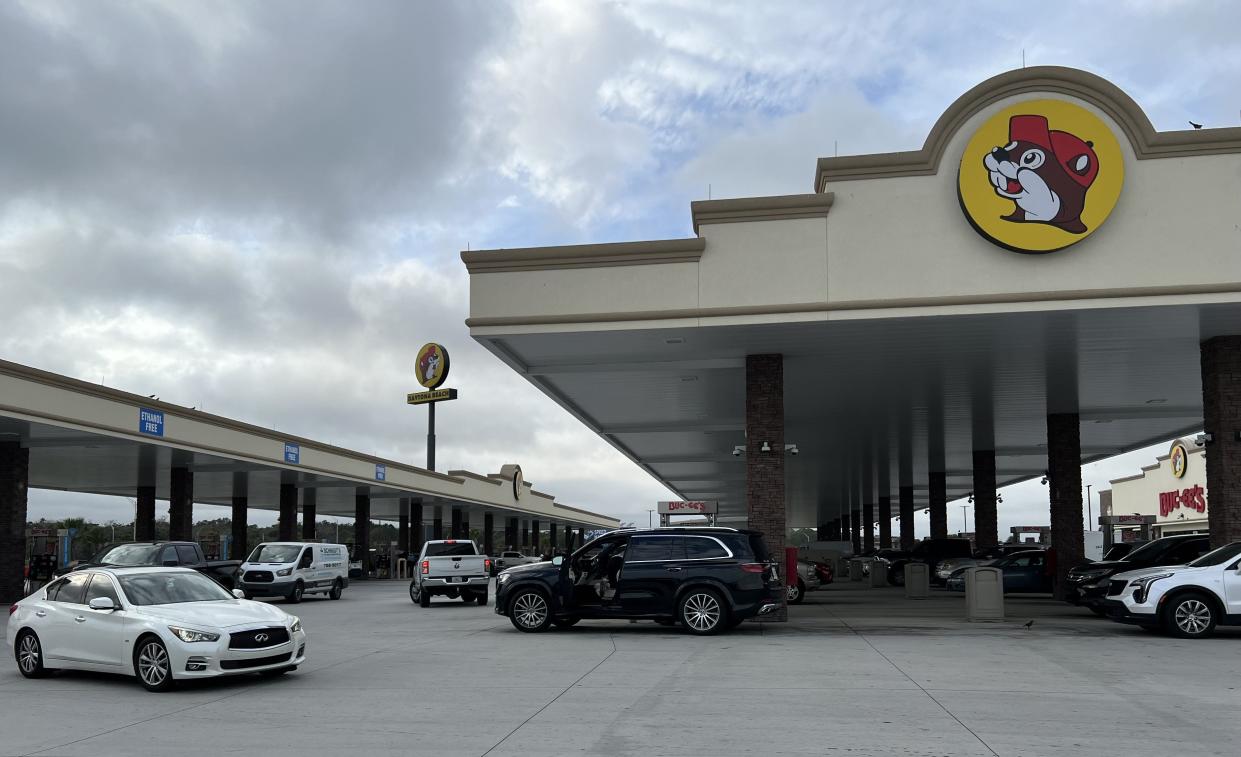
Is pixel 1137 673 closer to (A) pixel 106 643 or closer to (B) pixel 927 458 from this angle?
(A) pixel 106 643

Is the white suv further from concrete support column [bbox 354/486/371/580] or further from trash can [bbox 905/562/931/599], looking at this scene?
concrete support column [bbox 354/486/371/580]

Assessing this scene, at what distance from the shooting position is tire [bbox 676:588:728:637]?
61.1ft

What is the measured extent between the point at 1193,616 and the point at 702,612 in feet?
27.3

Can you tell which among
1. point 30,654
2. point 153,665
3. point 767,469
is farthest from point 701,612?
point 30,654

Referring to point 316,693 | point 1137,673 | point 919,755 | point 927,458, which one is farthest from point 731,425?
point 919,755

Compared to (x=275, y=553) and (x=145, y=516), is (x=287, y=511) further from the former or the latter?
(x=275, y=553)

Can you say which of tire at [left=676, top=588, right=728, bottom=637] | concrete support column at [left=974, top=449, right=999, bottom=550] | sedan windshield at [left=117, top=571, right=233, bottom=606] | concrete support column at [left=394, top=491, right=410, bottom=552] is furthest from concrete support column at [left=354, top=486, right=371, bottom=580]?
sedan windshield at [left=117, top=571, right=233, bottom=606]

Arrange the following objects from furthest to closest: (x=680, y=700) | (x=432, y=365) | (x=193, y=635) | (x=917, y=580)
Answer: (x=432, y=365)
(x=917, y=580)
(x=193, y=635)
(x=680, y=700)

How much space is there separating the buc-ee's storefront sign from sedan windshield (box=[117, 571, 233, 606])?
5260cm

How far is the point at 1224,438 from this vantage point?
21.0 metres

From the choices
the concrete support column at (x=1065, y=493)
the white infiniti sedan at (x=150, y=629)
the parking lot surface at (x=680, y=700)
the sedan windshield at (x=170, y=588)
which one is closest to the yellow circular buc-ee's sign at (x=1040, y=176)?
the parking lot surface at (x=680, y=700)

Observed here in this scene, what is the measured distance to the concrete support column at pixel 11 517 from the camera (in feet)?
98.4

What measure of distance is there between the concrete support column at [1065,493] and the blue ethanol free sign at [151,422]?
84.0 feet

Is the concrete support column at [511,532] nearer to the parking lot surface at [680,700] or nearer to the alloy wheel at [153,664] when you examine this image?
the parking lot surface at [680,700]
